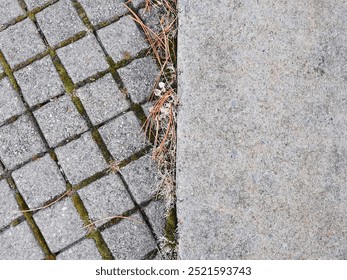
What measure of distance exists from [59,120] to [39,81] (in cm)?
24

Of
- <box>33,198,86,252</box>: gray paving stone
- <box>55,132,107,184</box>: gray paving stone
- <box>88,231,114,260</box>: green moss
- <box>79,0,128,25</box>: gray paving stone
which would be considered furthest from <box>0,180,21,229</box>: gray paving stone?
<box>79,0,128,25</box>: gray paving stone

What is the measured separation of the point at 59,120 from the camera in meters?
2.47

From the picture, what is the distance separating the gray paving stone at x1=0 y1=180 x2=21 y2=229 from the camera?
242 cm

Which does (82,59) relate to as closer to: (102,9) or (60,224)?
(102,9)

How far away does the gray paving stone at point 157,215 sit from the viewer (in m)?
2.39

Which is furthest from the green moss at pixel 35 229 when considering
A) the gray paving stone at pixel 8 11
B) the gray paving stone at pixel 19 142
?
the gray paving stone at pixel 8 11

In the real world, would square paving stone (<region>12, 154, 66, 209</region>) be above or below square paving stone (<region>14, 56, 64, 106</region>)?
Answer: below

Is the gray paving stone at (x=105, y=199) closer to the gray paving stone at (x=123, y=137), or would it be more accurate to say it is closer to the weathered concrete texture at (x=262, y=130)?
the gray paving stone at (x=123, y=137)

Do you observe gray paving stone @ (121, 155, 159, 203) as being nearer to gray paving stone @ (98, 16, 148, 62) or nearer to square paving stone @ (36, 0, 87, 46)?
gray paving stone @ (98, 16, 148, 62)

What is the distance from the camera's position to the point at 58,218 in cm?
241

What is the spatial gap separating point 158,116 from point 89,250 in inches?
30.3

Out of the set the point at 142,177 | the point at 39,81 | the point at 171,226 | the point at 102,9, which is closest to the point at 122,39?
the point at 102,9

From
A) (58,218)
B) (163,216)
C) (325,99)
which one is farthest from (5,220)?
(325,99)

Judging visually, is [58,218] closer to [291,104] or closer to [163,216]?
[163,216]
